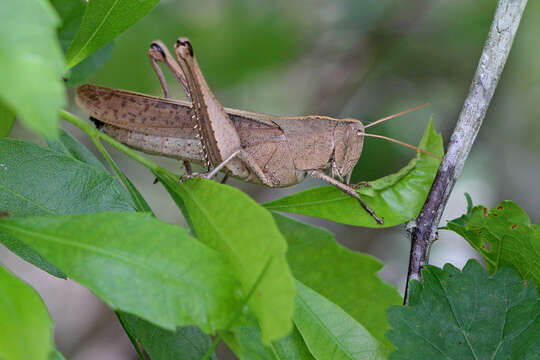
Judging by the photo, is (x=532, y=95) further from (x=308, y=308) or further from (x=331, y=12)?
(x=308, y=308)

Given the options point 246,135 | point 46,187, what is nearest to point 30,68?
point 46,187

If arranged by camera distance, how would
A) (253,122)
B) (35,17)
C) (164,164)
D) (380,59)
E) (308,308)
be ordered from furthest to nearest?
1. (164,164)
2. (380,59)
3. (253,122)
4. (308,308)
5. (35,17)

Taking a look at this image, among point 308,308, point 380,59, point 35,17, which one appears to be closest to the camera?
point 35,17

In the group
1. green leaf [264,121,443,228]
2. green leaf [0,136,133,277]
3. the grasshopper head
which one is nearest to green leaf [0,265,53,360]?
green leaf [0,136,133,277]

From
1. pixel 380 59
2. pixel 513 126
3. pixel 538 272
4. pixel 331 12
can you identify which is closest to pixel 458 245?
pixel 513 126

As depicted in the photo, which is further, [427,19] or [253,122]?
[427,19]

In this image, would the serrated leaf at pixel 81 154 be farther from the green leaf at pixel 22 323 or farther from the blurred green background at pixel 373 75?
the blurred green background at pixel 373 75

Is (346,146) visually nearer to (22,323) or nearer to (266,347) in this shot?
(266,347)

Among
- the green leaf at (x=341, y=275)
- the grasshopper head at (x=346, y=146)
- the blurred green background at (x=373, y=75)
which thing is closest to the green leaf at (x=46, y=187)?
the green leaf at (x=341, y=275)
